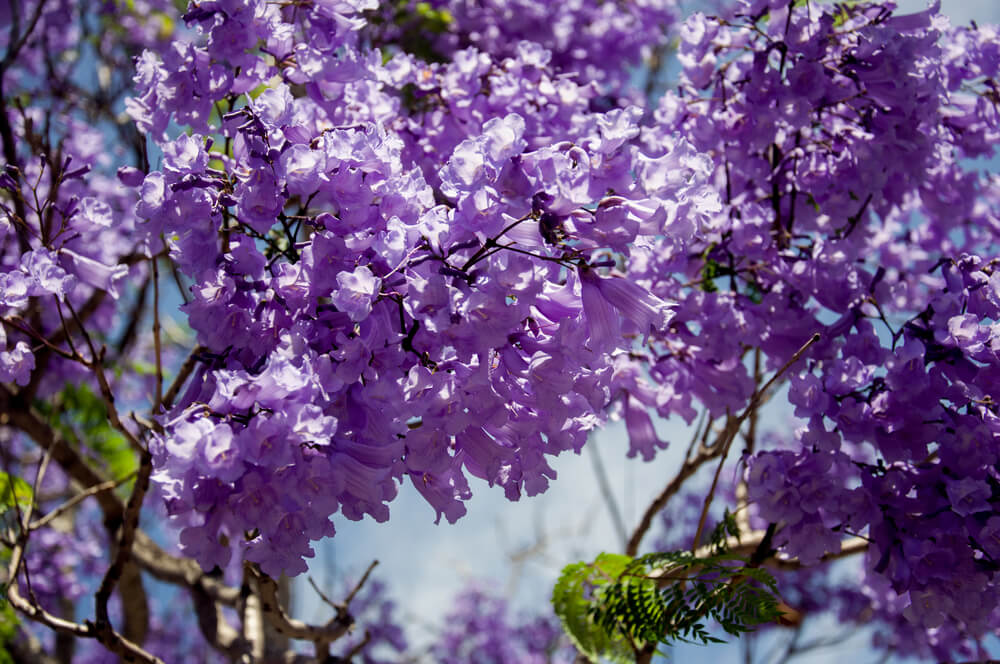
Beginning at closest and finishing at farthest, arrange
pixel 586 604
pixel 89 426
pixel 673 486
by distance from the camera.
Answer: pixel 586 604
pixel 673 486
pixel 89 426

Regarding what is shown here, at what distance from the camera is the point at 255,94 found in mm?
2715

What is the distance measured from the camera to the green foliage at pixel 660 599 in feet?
6.84

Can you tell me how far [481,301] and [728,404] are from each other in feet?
4.57

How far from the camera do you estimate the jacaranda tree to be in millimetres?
1508

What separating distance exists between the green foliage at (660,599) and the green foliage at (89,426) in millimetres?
2563

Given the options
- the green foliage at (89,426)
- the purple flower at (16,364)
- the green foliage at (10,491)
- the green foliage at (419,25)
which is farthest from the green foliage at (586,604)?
the green foliage at (419,25)

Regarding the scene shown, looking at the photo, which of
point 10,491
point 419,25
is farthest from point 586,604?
point 419,25

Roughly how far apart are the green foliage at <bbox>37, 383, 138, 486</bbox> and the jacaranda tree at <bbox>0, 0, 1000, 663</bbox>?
64cm

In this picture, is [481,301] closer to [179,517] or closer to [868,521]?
[179,517]

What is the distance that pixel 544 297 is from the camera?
1602mm

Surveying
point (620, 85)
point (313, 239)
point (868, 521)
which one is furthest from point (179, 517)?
point (620, 85)

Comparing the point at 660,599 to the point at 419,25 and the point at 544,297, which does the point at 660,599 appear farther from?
the point at 419,25

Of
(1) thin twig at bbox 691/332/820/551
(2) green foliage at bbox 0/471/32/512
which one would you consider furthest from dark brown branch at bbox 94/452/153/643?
(1) thin twig at bbox 691/332/820/551

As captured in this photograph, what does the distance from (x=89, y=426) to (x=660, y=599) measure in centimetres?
360
